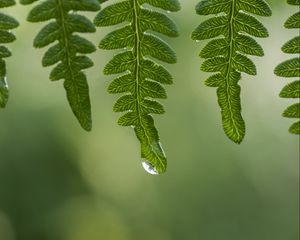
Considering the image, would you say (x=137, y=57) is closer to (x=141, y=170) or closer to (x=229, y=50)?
(x=229, y=50)

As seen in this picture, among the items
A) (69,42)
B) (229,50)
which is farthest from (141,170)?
(69,42)

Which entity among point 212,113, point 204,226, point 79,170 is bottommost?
point 204,226

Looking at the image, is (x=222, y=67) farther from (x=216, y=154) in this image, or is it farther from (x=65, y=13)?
(x=216, y=154)

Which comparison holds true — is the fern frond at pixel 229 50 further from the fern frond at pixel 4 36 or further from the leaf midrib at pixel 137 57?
the fern frond at pixel 4 36

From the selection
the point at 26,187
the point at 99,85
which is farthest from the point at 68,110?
the point at 26,187

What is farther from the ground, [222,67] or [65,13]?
[65,13]

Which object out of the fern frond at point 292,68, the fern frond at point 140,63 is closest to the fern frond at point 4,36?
the fern frond at point 140,63
